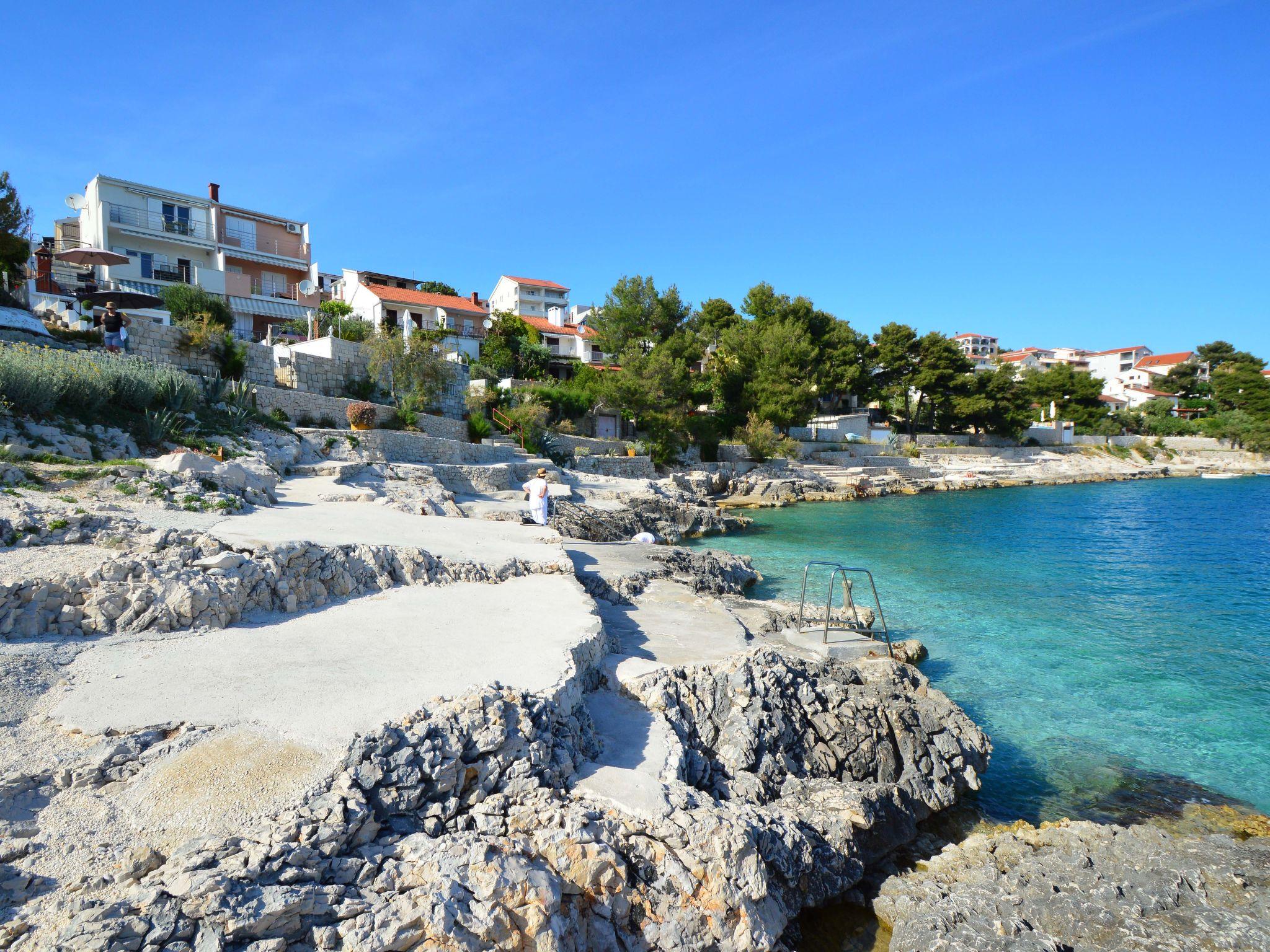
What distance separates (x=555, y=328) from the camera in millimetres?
61625

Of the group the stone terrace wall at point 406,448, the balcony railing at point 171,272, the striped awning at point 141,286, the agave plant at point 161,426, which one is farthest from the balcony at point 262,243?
the agave plant at point 161,426

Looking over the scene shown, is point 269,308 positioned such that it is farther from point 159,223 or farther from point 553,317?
point 553,317

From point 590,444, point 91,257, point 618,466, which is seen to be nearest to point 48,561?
point 91,257

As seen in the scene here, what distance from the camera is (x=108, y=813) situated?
4.57 metres

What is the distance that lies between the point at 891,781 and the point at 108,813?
290 inches

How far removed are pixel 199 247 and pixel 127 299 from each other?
1874cm

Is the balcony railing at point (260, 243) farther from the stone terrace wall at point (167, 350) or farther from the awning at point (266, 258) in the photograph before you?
the stone terrace wall at point (167, 350)

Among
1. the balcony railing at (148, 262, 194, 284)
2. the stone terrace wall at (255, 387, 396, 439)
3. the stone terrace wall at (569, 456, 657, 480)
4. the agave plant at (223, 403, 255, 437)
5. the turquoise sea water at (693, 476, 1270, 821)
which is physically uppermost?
the balcony railing at (148, 262, 194, 284)

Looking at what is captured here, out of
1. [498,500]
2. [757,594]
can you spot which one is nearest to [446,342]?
[498,500]

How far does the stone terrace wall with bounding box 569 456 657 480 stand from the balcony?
A: 25.6 m

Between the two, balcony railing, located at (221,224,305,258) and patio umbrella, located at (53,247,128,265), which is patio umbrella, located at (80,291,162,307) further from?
balcony railing, located at (221,224,305,258)

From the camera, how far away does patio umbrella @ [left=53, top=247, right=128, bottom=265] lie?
27375 mm

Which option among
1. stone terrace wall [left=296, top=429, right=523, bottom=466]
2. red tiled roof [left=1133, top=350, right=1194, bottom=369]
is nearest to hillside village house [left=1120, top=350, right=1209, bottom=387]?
red tiled roof [left=1133, top=350, right=1194, bottom=369]

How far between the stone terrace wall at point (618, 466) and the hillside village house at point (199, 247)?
749 inches
